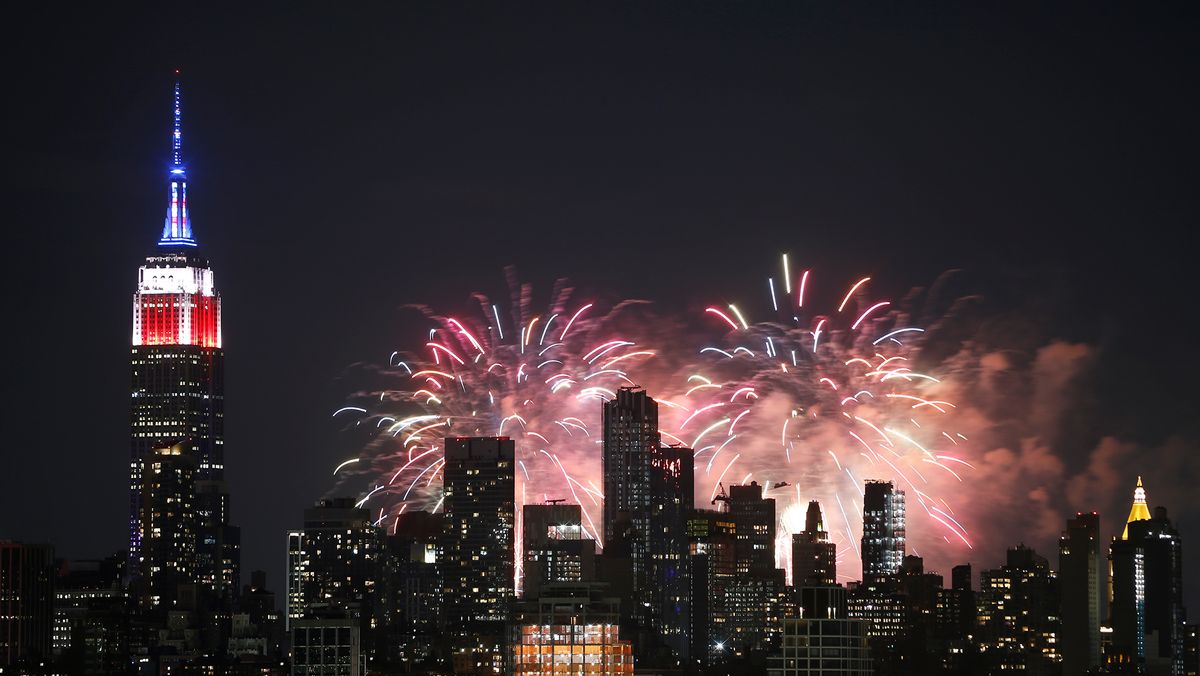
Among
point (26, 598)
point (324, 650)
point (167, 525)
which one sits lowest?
point (324, 650)

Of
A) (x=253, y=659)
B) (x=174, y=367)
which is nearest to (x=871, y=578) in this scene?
(x=253, y=659)

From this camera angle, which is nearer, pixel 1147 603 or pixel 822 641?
pixel 822 641

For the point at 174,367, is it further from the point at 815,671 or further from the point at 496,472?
the point at 815,671

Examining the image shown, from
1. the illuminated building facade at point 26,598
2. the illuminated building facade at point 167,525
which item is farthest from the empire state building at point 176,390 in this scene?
the illuminated building facade at point 26,598

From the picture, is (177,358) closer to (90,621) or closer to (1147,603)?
(90,621)

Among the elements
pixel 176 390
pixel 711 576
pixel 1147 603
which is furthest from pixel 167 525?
pixel 1147 603

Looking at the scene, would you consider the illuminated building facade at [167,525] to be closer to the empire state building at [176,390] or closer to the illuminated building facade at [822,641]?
the empire state building at [176,390]
